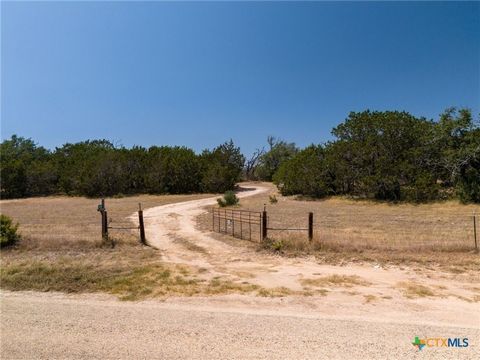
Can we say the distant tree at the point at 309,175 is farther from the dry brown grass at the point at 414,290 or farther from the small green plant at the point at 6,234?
the small green plant at the point at 6,234

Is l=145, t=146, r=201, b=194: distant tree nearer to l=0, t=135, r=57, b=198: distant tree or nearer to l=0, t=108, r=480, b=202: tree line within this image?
l=0, t=108, r=480, b=202: tree line

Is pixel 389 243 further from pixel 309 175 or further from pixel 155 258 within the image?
pixel 309 175

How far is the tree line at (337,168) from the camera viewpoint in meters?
25.3

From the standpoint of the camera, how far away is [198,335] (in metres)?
4.38

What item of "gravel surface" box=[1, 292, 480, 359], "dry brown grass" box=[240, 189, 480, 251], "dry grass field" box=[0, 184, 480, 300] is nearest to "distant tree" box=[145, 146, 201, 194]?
"dry brown grass" box=[240, 189, 480, 251]

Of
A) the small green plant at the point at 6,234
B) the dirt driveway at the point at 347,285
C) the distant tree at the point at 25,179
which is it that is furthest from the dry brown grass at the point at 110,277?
the distant tree at the point at 25,179

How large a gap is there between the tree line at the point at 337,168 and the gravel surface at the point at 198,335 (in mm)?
24204

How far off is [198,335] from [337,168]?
28013mm

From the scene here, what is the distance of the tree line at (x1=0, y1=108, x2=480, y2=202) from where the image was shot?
2528 cm

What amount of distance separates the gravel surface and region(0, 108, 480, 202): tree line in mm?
24204

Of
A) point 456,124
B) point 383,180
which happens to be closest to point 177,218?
point 383,180

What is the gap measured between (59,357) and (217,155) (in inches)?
1752

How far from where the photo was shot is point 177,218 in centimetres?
1831

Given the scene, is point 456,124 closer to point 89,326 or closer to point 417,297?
point 417,297
